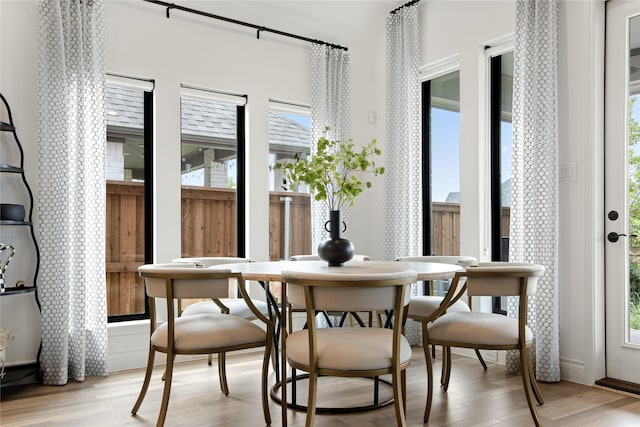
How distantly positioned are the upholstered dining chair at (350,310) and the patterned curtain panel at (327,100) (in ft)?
7.80

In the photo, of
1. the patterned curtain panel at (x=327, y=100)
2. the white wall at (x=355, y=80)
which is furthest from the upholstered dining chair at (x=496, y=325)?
the patterned curtain panel at (x=327, y=100)

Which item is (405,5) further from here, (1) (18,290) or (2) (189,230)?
(1) (18,290)

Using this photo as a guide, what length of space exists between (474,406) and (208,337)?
4.90 ft

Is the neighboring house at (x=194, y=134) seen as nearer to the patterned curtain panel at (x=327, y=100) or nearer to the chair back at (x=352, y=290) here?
the patterned curtain panel at (x=327, y=100)

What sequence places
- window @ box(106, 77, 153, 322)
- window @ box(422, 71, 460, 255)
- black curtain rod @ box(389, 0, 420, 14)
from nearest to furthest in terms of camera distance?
1. window @ box(106, 77, 153, 322)
2. window @ box(422, 71, 460, 255)
3. black curtain rod @ box(389, 0, 420, 14)

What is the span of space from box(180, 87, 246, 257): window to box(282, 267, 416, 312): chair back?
2.30 meters

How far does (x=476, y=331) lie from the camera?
2.57m

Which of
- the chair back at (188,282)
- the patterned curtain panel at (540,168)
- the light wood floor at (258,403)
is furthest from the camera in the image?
the patterned curtain panel at (540,168)

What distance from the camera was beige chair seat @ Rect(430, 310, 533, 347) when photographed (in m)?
2.54

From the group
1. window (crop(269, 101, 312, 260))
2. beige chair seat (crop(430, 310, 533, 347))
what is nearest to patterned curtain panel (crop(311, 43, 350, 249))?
window (crop(269, 101, 312, 260))

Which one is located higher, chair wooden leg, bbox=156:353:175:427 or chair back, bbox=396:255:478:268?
chair back, bbox=396:255:478:268

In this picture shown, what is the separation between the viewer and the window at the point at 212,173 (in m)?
4.20

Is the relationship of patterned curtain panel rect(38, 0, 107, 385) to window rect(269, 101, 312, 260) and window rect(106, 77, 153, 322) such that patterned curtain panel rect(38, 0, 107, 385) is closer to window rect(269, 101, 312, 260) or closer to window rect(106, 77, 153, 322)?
window rect(106, 77, 153, 322)

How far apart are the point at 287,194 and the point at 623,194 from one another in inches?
101
